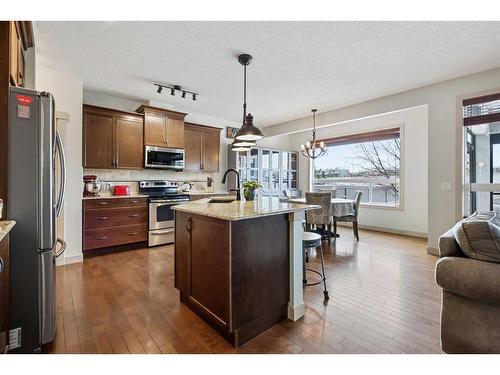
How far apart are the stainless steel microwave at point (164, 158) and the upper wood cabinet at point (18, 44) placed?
2200mm

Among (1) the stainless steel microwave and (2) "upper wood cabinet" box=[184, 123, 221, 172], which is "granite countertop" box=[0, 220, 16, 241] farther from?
(2) "upper wood cabinet" box=[184, 123, 221, 172]

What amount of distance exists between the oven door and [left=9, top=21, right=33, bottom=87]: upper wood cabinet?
7.99 ft

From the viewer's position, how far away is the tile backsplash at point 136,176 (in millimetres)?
4355

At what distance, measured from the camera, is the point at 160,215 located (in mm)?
4379

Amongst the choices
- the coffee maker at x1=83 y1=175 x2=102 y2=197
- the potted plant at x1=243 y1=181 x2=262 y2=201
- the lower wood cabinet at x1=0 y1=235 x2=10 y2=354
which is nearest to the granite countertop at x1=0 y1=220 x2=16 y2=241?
the lower wood cabinet at x1=0 y1=235 x2=10 y2=354

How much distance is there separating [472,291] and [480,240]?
292mm

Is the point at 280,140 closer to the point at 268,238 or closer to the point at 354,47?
the point at 354,47

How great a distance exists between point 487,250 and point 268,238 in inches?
51.6

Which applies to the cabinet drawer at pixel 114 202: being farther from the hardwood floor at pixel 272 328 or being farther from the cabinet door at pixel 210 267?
the cabinet door at pixel 210 267

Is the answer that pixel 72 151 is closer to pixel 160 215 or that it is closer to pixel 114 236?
pixel 114 236

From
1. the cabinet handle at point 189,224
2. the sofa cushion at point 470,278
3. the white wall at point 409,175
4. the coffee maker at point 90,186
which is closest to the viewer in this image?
the sofa cushion at point 470,278

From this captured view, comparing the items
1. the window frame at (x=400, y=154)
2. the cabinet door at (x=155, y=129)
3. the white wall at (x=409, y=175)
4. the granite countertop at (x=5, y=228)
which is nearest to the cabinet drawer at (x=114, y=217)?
the cabinet door at (x=155, y=129)

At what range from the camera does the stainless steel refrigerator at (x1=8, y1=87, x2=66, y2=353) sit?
61.9 inches

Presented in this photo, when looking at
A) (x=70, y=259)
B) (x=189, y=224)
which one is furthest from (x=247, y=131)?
(x=70, y=259)
